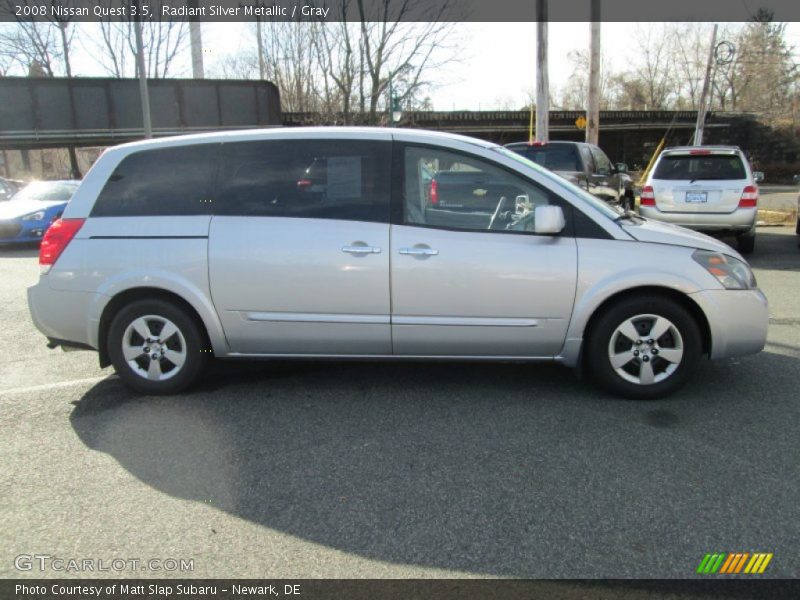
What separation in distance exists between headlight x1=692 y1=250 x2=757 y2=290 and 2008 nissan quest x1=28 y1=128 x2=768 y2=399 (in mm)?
15

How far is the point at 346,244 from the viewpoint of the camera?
13.9 feet

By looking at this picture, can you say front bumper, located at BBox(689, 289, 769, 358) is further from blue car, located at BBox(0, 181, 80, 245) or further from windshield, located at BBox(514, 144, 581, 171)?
blue car, located at BBox(0, 181, 80, 245)

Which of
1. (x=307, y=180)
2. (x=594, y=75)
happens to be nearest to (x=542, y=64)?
(x=594, y=75)

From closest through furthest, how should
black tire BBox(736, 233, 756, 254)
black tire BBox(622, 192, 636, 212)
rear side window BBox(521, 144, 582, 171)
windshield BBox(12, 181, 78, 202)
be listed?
1. black tire BBox(736, 233, 756, 254)
2. rear side window BBox(521, 144, 582, 171)
3. windshield BBox(12, 181, 78, 202)
4. black tire BBox(622, 192, 636, 212)

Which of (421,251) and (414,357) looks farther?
(414,357)

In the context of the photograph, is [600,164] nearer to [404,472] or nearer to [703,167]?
[703,167]

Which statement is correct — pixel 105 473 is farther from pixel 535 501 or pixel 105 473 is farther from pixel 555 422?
pixel 555 422

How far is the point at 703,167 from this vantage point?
33.2ft

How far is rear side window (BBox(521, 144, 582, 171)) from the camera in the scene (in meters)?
11.3

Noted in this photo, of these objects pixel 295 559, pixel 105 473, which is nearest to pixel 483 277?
pixel 295 559

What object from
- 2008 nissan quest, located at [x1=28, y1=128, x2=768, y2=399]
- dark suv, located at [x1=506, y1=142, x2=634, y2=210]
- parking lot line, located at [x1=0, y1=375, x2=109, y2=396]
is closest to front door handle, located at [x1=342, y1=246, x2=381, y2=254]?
2008 nissan quest, located at [x1=28, y1=128, x2=768, y2=399]

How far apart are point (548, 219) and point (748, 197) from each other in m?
7.36

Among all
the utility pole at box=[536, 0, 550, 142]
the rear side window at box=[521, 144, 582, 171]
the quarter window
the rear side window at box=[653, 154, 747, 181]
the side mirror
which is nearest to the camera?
the side mirror

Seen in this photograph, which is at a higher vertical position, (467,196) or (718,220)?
(467,196)
